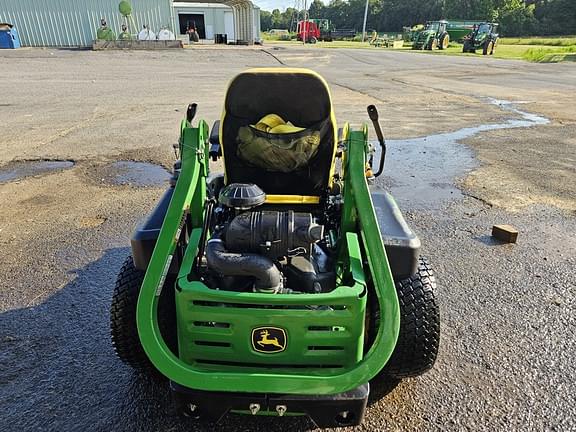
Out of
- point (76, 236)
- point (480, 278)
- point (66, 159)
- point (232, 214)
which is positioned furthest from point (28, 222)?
point (480, 278)

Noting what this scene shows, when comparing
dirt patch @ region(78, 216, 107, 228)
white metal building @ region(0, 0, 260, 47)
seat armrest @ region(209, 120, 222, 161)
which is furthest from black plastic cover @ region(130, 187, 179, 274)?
white metal building @ region(0, 0, 260, 47)

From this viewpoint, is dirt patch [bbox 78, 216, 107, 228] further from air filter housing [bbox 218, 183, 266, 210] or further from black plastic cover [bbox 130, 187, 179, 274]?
air filter housing [bbox 218, 183, 266, 210]

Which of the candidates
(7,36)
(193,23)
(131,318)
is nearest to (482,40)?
(193,23)

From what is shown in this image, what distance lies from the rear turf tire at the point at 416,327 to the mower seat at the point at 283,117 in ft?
2.88

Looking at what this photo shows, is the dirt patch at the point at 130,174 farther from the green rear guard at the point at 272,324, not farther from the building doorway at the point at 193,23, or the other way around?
the building doorway at the point at 193,23

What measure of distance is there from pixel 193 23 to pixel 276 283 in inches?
1641

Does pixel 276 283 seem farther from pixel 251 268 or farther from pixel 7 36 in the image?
pixel 7 36

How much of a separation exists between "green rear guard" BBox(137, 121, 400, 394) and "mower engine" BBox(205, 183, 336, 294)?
13 centimetres

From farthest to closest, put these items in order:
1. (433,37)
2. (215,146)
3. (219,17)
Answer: (219,17)
(433,37)
(215,146)

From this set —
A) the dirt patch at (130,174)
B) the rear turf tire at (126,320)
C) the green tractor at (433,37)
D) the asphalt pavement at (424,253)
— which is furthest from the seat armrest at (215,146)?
the green tractor at (433,37)

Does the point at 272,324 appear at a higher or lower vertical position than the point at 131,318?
higher

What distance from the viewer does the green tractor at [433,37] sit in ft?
119

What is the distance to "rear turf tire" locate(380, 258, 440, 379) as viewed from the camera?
7.30 ft

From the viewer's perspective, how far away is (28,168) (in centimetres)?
586
